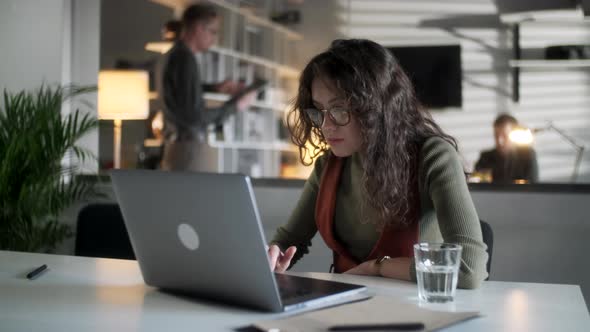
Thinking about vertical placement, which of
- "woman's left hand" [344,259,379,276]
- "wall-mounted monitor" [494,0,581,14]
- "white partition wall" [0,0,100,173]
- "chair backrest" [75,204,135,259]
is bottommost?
"chair backrest" [75,204,135,259]

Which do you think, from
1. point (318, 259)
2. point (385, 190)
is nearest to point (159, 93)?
point (318, 259)

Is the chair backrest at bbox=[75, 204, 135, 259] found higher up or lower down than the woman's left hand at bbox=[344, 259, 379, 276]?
lower down

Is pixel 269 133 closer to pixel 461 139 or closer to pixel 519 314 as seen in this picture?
pixel 461 139

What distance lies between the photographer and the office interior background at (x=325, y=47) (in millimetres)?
3592

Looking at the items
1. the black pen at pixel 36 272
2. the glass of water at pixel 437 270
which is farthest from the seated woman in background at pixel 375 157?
the black pen at pixel 36 272

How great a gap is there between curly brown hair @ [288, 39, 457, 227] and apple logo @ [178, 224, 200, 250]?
0.62 meters

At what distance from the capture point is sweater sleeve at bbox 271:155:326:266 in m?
1.94

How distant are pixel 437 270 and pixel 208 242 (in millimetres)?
395

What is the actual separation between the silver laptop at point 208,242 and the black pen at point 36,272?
0.30 metres

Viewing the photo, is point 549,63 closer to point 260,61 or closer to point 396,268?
point 260,61

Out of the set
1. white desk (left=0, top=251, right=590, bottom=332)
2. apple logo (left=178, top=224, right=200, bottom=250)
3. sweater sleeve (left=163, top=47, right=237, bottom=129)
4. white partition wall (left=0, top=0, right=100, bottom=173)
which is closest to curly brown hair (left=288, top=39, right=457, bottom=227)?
white desk (left=0, top=251, right=590, bottom=332)

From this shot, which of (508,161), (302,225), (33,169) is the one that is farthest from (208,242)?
(508,161)

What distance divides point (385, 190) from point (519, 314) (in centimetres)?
58

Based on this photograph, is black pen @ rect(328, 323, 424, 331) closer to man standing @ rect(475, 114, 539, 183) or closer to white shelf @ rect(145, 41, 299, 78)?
man standing @ rect(475, 114, 539, 183)
